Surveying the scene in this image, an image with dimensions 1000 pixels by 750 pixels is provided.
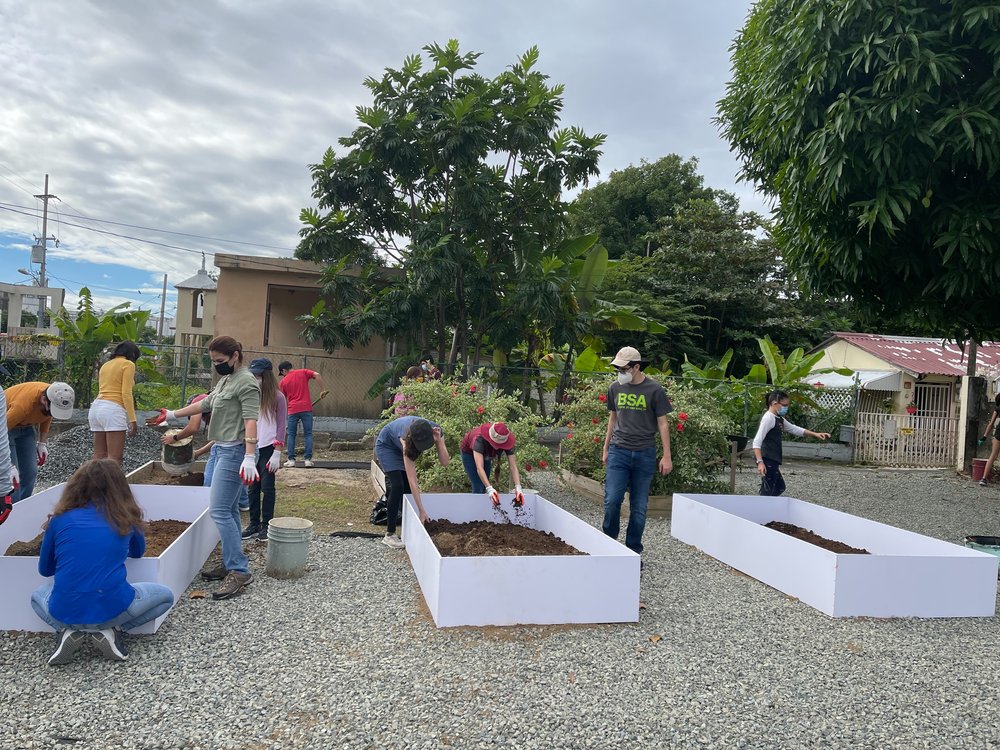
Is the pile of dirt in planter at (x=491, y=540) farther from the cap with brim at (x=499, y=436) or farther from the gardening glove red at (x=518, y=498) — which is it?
the cap with brim at (x=499, y=436)

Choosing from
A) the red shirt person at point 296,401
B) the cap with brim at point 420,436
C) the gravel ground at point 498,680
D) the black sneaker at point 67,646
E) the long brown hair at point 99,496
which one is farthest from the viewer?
the red shirt person at point 296,401

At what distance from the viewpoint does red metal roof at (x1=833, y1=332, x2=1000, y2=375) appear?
1992 centimetres

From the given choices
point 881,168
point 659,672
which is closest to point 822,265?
point 881,168

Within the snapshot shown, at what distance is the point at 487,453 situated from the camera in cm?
651

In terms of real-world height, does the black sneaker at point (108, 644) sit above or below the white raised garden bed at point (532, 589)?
below

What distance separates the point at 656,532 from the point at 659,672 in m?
3.79

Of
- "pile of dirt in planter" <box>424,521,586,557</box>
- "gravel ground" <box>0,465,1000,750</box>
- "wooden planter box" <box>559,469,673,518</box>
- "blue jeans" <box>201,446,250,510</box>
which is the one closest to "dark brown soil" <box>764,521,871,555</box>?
"gravel ground" <box>0,465,1000,750</box>

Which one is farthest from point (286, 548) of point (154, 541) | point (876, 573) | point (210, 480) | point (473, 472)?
point (876, 573)

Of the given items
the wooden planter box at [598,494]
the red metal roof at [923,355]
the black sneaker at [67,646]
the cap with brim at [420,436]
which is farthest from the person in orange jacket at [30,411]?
the red metal roof at [923,355]

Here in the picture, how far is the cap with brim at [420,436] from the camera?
19.4 ft

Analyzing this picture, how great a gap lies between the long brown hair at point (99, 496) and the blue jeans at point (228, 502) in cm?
109

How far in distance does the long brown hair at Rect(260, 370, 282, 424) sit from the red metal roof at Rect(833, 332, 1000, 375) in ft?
61.5

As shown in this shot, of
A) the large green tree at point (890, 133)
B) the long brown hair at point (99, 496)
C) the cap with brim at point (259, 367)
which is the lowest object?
the long brown hair at point (99, 496)

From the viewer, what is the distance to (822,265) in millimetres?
7773
